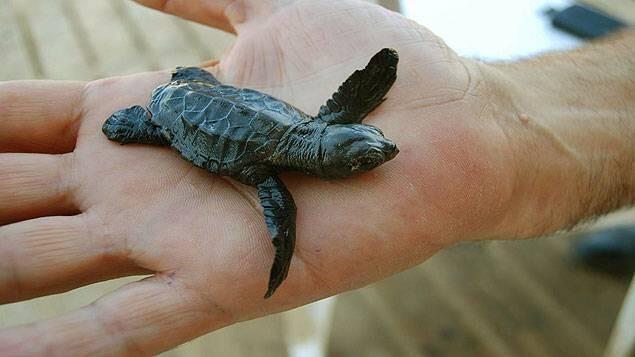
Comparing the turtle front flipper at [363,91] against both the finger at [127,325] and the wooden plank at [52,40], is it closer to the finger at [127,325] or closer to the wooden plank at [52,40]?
the finger at [127,325]

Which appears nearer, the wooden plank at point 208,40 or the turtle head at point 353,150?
the turtle head at point 353,150

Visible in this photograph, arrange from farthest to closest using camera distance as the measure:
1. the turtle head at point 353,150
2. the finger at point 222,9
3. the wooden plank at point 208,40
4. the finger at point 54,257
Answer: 1. the wooden plank at point 208,40
2. the finger at point 222,9
3. the turtle head at point 353,150
4. the finger at point 54,257

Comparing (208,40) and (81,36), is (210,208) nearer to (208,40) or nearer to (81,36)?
(208,40)

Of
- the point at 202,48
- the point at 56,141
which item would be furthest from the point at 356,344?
the point at 202,48

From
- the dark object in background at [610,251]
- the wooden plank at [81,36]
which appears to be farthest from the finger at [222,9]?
the dark object in background at [610,251]

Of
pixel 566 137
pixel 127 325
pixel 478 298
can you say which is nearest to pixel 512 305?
pixel 478 298

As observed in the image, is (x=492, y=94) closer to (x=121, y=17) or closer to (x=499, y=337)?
(x=499, y=337)
